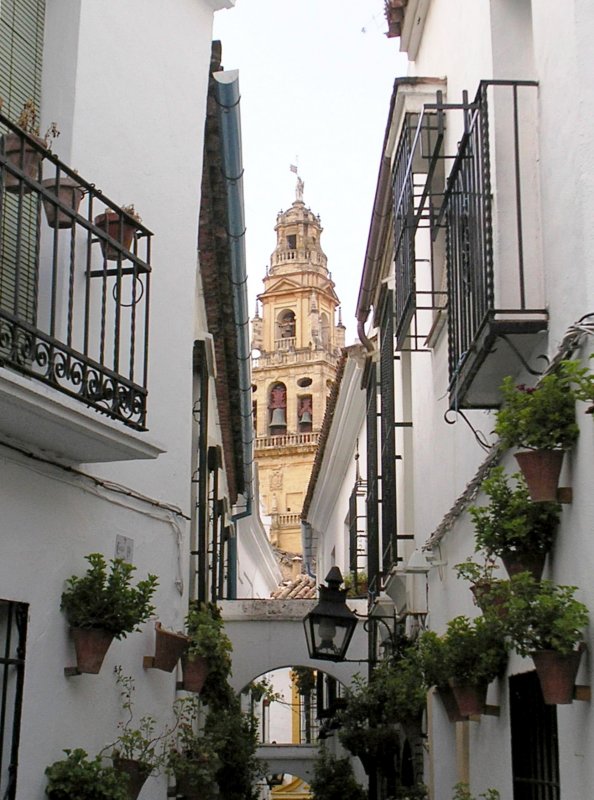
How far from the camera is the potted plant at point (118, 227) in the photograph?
7.02 m

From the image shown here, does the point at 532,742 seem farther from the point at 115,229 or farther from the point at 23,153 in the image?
the point at 23,153

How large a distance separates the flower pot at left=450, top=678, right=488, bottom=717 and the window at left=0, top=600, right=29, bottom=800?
226cm

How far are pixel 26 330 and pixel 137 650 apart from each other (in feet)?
9.39

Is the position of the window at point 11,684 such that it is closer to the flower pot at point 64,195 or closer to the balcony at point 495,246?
the flower pot at point 64,195

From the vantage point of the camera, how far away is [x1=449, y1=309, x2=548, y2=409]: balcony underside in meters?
5.72

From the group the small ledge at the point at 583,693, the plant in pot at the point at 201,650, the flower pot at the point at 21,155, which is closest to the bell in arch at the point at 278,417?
the plant in pot at the point at 201,650

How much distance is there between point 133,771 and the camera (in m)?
7.28

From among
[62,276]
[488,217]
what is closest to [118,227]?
[62,276]

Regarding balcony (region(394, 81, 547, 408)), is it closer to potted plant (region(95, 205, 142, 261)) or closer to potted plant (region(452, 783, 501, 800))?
potted plant (region(95, 205, 142, 261))

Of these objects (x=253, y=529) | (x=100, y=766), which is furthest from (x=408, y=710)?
(x=253, y=529)

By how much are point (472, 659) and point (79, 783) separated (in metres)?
2.14

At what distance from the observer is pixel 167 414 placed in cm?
863

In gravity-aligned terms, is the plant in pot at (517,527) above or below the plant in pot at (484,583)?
above

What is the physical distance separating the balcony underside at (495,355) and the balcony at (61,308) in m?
1.73
